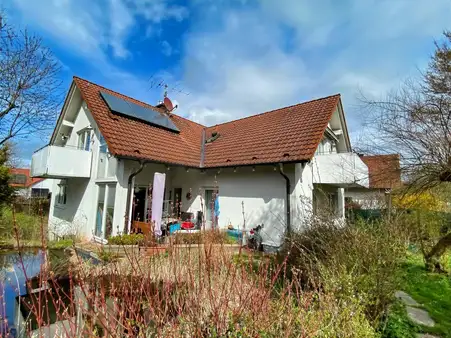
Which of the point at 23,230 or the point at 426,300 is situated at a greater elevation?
the point at 23,230

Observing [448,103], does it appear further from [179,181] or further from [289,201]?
[179,181]

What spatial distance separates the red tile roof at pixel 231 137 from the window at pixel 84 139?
88.0 inches

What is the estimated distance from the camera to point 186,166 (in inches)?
547

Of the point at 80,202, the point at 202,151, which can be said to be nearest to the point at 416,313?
the point at 202,151

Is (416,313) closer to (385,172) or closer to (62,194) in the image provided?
(385,172)

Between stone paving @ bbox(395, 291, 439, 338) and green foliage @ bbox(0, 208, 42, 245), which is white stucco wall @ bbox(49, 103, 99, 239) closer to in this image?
green foliage @ bbox(0, 208, 42, 245)

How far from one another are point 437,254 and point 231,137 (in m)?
12.0

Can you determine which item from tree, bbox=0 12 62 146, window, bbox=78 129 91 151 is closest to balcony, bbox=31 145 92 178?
window, bbox=78 129 91 151

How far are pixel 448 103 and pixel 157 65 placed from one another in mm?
15615

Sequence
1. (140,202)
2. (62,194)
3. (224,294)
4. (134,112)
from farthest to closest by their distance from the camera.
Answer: (62,194), (134,112), (140,202), (224,294)

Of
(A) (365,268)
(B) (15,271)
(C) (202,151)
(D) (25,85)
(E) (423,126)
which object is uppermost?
(D) (25,85)

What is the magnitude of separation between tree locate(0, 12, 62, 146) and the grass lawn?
69.3 feet

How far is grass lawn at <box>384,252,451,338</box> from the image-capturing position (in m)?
4.49

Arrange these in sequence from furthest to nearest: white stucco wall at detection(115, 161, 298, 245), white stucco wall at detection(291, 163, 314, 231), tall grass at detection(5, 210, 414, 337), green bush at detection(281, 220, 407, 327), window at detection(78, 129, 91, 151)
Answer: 1. window at detection(78, 129, 91, 151)
2. white stucco wall at detection(115, 161, 298, 245)
3. white stucco wall at detection(291, 163, 314, 231)
4. green bush at detection(281, 220, 407, 327)
5. tall grass at detection(5, 210, 414, 337)
